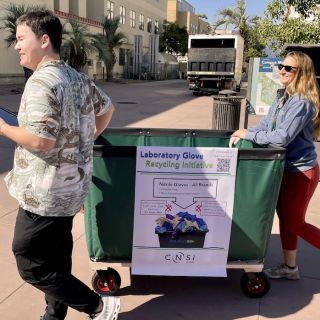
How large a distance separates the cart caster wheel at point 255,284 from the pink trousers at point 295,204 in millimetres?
369

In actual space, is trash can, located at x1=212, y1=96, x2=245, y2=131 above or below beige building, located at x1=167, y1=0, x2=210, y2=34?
below

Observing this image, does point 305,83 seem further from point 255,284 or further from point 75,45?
point 75,45

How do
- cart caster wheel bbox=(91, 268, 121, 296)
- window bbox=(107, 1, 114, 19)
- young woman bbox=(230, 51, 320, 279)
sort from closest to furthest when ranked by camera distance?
1. young woman bbox=(230, 51, 320, 279)
2. cart caster wheel bbox=(91, 268, 121, 296)
3. window bbox=(107, 1, 114, 19)

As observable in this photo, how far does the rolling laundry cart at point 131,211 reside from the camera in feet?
9.16

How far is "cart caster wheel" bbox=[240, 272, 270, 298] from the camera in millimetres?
3162

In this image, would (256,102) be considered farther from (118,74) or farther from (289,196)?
(118,74)

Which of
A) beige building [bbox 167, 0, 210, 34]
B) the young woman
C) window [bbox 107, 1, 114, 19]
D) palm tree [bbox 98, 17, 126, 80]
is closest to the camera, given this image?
the young woman

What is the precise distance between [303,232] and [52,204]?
1998 mm

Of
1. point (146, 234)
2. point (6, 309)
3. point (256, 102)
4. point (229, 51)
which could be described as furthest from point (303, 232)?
point (229, 51)

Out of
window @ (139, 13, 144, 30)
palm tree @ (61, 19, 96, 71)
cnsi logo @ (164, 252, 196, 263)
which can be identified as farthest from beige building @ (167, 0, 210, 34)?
cnsi logo @ (164, 252, 196, 263)

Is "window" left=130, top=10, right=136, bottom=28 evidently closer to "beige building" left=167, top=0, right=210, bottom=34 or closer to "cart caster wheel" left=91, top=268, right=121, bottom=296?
"beige building" left=167, top=0, right=210, bottom=34

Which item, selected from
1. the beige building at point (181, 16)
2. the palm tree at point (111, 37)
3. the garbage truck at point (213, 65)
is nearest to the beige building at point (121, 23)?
the palm tree at point (111, 37)

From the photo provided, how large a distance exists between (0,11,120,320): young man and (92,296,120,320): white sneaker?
0.48ft

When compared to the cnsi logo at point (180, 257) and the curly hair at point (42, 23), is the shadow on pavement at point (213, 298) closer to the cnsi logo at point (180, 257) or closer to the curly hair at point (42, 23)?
the cnsi logo at point (180, 257)
